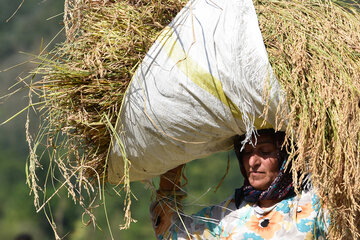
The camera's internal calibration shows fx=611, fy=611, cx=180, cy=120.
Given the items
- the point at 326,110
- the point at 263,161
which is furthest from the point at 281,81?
the point at 263,161


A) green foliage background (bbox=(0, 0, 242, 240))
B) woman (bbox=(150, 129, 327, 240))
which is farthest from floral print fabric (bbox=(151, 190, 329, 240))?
green foliage background (bbox=(0, 0, 242, 240))

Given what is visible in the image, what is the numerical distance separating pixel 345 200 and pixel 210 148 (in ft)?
1.54

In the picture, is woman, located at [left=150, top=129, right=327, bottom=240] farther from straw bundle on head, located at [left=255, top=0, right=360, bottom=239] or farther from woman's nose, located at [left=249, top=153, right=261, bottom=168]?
straw bundle on head, located at [left=255, top=0, right=360, bottom=239]

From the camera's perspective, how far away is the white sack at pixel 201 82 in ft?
5.73

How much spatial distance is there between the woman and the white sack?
149 millimetres

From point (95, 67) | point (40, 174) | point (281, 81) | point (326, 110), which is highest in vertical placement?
point (95, 67)

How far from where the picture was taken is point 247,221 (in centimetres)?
205

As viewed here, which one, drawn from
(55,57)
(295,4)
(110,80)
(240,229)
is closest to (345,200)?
(240,229)

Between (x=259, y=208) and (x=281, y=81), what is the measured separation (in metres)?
0.51

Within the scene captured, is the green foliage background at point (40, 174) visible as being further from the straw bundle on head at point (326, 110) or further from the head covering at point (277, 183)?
the straw bundle on head at point (326, 110)

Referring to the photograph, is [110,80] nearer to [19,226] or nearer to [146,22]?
[146,22]

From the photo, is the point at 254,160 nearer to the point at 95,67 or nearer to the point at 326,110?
the point at 326,110

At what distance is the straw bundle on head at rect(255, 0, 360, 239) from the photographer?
172 centimetres

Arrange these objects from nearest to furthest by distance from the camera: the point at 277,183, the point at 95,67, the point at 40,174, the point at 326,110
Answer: the point at 326,110
the point at 95,67
the point at 277,183
the point at 40,174
